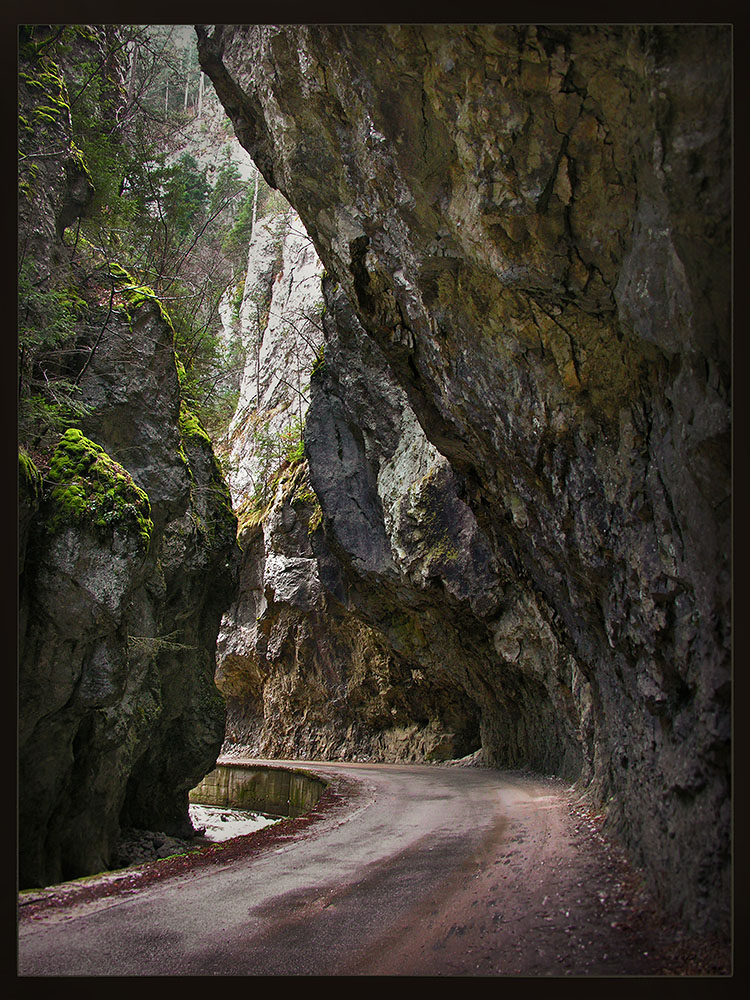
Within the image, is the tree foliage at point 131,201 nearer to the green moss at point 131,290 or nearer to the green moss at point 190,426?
the green moss at point 131,290

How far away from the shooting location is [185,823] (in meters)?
13.4

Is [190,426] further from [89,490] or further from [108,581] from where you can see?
[108,581]

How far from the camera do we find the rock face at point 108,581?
25.2 feet

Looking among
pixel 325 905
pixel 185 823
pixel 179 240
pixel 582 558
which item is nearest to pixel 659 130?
pixel 582 558

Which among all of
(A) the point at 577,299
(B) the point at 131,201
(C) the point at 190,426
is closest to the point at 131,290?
(B) the point at 131,201

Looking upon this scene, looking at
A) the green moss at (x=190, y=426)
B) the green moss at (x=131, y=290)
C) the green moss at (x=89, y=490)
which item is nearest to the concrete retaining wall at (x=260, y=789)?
the green moss at (x=190, y=426)

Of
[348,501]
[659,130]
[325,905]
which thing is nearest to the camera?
[659,130]

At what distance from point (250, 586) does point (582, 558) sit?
74.3 feet

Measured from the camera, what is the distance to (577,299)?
5.48 metres

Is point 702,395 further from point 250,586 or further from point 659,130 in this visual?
point 250,586

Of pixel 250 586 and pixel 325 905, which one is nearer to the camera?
pixel 325 905

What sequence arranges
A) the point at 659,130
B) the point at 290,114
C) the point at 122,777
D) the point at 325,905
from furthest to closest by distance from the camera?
1. the point at 122,777
2. the point at 290,114
3. the point at 325,905
4. the point at 659,130

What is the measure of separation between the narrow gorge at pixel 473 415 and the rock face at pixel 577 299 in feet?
0.08

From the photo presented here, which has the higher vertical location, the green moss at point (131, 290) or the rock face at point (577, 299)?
the green moss at point (131, 290)
